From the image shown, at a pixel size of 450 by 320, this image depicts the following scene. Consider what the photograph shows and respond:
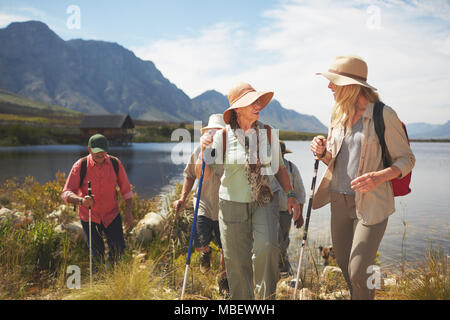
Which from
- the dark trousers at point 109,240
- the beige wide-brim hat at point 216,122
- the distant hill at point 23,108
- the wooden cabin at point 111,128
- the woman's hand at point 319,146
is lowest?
the dark trousers at point 109,240

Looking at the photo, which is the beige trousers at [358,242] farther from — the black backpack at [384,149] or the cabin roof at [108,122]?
the cabin roof at [108,122]

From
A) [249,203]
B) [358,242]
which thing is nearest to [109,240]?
[249,203]

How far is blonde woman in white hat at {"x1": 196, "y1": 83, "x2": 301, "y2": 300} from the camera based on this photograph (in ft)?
8.21

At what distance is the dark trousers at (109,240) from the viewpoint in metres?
3.94

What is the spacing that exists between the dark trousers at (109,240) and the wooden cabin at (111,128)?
6733cm

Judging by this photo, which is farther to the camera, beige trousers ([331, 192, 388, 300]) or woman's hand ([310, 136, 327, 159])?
woman's hand ([310, 136, 327, 159])

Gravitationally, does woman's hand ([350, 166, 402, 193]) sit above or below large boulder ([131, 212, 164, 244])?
above

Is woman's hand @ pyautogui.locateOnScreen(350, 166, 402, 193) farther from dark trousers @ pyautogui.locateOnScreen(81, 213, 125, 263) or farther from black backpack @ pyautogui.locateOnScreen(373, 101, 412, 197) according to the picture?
dark trousers @ pyautogui.locateOnScreen(81, 213, 125, 263)

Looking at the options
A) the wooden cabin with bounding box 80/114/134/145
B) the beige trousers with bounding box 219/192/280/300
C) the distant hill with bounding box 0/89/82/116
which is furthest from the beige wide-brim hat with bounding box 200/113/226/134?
the distant hill with bounding box 0/89/82/116

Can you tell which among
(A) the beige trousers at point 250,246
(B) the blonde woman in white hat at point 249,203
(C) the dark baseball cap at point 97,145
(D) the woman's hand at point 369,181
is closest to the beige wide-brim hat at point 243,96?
(B) the blonde woman in white hat at point 249,203

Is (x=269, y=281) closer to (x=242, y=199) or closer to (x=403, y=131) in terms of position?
(x=242, y=199)

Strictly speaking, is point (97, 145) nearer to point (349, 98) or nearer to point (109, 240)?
point (109, 240)
